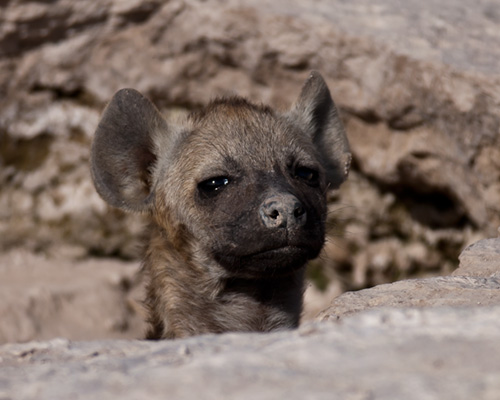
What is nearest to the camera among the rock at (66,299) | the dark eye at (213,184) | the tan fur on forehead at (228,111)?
the dark eye at (213,184)

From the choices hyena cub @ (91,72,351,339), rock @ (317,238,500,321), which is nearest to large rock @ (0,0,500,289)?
hyena cub @ (91,72,351,339)

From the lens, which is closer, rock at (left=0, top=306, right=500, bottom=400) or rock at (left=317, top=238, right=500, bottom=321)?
rock at (left=0, top=306, right=500, bottom=400)

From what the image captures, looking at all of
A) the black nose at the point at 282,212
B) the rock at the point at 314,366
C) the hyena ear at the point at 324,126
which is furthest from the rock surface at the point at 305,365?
the hyena ear at the point at 324,126

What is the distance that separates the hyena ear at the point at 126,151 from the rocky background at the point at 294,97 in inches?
56.9

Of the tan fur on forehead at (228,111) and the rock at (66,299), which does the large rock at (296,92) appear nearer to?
the rock at (66,299)

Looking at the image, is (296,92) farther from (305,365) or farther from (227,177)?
(305,365)

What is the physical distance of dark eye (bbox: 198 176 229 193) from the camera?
314cm

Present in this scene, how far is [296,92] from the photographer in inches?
205

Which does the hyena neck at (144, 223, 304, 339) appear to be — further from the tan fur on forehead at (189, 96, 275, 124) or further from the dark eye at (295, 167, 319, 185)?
the tan fur on forehead at (189, 96, 275, 124)

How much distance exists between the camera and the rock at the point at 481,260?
8.92 feet

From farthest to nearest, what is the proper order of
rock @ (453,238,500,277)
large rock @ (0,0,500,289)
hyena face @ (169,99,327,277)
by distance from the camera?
large rock @ (0,0,500,289), hyena face @ (169,99,327,277), rock @ (453,238,500,277)

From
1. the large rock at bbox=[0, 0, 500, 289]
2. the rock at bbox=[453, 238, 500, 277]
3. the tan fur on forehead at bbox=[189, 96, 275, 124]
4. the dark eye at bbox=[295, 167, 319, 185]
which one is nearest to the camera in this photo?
the rock at bbox=[453, 238, 500, 277]

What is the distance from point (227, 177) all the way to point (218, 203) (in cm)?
12

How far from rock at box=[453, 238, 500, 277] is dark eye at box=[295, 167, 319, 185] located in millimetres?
726
